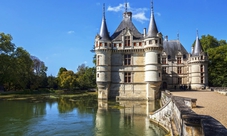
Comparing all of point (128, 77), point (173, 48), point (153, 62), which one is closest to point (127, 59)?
point (128, 77)

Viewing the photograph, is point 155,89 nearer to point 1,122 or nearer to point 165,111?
point 165,111

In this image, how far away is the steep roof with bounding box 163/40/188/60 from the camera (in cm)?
3265

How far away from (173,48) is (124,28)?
11.6m

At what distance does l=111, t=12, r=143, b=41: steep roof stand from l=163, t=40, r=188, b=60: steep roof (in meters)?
9.42

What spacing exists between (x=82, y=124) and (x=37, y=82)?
34.4 meters

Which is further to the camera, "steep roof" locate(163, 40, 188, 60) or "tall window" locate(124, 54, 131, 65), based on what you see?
"steep roof" locate(163, 40, 188, 60)

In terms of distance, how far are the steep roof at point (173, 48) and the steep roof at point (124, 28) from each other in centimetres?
942

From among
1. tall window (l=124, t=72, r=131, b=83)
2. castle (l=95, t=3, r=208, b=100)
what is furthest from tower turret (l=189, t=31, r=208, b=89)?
tall window (l=124, t=72, r=131, b=83)

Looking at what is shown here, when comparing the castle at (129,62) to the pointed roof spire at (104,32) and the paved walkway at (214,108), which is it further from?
the paved walkway at (214,108)

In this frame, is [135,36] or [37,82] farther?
[37,82]

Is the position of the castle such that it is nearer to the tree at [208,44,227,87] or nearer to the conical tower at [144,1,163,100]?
the conical tower at [144,1,163,100]

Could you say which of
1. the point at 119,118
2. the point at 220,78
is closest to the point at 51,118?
the point at 119,118

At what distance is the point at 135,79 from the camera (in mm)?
24438

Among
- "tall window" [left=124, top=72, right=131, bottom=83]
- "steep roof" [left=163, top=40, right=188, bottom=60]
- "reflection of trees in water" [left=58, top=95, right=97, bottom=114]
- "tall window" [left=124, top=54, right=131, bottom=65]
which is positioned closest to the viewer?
"reflection of trees in water" [left=58, top=95, right=97, bottom=114]
